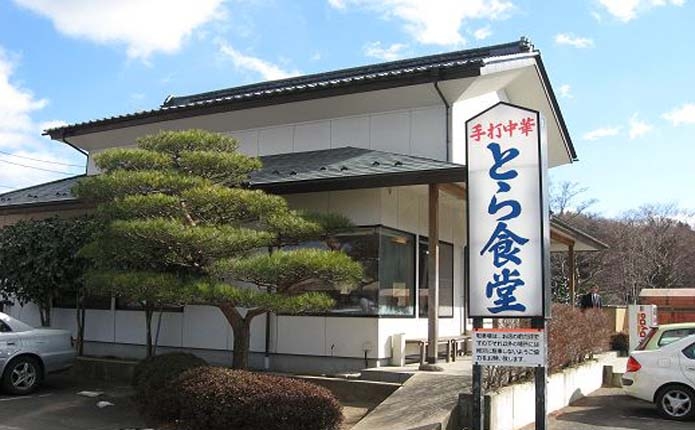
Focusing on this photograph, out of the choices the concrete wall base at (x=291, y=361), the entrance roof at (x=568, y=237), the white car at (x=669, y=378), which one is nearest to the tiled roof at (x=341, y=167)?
the concrete wall base at (x=291, y=361)

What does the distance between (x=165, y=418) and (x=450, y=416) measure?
3.55 meters

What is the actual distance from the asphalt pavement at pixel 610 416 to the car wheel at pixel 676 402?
11 cm

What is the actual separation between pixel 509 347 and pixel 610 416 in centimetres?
467

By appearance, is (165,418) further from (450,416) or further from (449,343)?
(449,343)

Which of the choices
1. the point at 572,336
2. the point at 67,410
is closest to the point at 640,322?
the point at 572,336

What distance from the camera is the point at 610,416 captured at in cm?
1032

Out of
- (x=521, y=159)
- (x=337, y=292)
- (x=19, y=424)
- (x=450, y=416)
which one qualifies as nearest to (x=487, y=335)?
(x=450, y=416)

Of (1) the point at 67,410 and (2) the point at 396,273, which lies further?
(2) the point at 396,273

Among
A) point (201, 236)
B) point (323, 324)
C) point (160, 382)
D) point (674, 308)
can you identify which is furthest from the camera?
point (674, 308)

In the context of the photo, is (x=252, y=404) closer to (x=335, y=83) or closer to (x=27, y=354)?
(x=27, y=354)

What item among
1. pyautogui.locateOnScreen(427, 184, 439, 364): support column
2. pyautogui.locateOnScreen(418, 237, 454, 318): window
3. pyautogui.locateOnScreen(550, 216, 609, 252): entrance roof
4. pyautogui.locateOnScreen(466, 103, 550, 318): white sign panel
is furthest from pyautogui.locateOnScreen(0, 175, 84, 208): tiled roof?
pyautogui.locateOnScreen(550, 216, 609, 252): entrance roof

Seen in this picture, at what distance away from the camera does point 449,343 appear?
12.0 m

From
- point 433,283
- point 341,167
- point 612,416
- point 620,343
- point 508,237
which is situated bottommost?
point 612,416

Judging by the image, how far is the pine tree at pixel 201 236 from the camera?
913 centimetres
